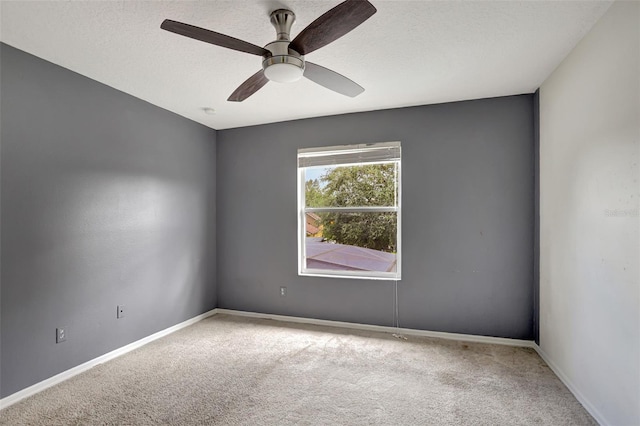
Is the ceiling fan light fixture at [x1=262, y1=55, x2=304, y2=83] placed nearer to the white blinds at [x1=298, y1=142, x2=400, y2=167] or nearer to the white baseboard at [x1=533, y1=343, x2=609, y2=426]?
the white blinds at [x1=298, y1=142, x2=400, y2=167]

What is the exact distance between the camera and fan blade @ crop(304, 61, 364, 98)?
2.02 meters

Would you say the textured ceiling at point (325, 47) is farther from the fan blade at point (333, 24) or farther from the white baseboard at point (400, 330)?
the white baseboard at point (400, 330)

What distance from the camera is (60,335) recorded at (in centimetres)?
252

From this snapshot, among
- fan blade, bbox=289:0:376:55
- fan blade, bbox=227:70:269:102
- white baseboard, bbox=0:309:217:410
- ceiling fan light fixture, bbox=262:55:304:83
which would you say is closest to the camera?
fan blade, bbox=289:0:376:55

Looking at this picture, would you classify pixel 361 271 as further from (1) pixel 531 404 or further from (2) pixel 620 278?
(2) pixel 620 278

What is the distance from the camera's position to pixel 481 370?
2.64 m

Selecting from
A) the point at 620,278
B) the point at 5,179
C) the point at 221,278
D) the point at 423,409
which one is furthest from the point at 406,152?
the point at 5,179

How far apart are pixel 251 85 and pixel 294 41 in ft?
1.81

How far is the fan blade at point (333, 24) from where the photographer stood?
1.45m

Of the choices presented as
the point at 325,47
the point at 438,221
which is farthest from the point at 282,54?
the point at 438,221

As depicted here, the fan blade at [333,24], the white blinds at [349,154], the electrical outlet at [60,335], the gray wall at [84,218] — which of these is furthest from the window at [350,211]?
the electrical outlet at [60,335]

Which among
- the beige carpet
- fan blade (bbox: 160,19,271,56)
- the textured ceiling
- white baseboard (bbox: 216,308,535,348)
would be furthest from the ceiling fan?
Result: white baseboard (bbox: 216,308,535,348)

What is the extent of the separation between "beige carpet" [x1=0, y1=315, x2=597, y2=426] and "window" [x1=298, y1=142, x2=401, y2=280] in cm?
86

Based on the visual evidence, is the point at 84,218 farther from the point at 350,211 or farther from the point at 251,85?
the point at 350,211
